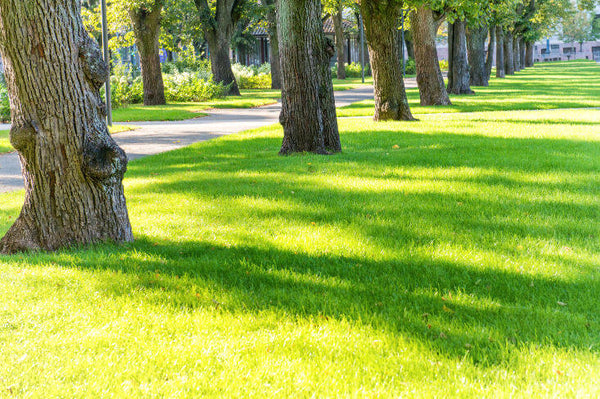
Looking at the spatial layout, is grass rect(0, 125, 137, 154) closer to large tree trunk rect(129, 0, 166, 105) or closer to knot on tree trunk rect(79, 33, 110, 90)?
knot on tree trunk rect(79, 33, 110, 90)

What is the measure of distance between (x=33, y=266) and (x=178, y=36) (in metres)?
40.7

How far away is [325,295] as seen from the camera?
155 inches

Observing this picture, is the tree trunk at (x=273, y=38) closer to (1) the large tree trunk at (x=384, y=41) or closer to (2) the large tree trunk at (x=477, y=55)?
(2) the large tree trunk at (x=477, y=55)

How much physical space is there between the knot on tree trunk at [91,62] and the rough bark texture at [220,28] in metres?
26.5

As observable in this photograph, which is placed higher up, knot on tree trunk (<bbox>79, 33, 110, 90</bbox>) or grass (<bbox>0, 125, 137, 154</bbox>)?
knot on tree trunk (<bbox>79, 33, 110, 90</bbox>)

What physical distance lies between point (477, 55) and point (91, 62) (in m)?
31.2

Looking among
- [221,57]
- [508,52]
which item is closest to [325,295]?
[221,57]

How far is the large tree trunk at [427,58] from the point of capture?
20.3 m

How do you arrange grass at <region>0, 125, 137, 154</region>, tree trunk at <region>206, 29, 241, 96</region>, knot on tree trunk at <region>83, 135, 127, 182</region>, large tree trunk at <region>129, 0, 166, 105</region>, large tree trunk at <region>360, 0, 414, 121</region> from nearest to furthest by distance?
1. knot on tree trunk at <region>83, 135, 127, 182</region>
2. grass at <region>0, 125, 137, 154</region>
3. large tree trunk at <region>360, 0, 414, 121</region>
4. large tree trunk at <region>129, 0, 166, 105</region>
5. tree trunk at <region>206, 29, 241, 96</region>

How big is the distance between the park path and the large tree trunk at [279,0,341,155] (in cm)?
314

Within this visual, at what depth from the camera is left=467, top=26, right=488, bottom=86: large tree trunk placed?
32.4 m

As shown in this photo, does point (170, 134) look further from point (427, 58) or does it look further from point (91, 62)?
point (91, 62)

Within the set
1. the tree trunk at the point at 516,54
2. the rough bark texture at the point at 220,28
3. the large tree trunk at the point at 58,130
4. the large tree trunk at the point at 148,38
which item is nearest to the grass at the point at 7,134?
the large tree trunk at the point at 58,130

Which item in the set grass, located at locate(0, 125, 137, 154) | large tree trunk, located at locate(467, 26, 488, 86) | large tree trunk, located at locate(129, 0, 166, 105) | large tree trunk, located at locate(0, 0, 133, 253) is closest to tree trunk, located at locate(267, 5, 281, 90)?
large tree trunk, located at locate(129, 0, 166, 105)
